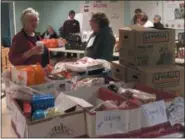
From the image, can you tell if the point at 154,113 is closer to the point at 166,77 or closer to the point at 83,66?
the point at 166,77

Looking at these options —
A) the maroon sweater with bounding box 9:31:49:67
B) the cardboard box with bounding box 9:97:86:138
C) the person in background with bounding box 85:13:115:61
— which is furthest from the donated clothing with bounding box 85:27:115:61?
the cardboard box with bounding box 9:97:86:138

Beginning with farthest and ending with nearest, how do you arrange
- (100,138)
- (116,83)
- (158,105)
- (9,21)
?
(9,21) → (116,83) → (158,105) → (100,138)

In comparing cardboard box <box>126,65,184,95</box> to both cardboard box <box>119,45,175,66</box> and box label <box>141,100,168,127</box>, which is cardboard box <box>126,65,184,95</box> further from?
box label <box>141,100,168,127</box>

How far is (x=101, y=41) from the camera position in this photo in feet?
10.9

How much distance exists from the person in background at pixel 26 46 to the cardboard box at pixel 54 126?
118 cm

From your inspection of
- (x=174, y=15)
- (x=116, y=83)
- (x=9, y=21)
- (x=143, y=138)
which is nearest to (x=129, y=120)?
(x=143, y=138)

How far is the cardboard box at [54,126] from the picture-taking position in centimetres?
133

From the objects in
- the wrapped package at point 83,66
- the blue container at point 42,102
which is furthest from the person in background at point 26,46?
the blue container at point 42,102

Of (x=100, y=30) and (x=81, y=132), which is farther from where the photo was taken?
(x=100, y=30)

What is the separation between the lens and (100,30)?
11.1 feet

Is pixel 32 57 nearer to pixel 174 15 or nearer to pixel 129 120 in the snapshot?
pixel 129 120

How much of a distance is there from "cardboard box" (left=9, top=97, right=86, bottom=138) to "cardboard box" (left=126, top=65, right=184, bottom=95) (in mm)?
677

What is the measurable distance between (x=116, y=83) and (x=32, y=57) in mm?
1060

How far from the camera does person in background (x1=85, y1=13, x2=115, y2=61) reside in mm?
3336
